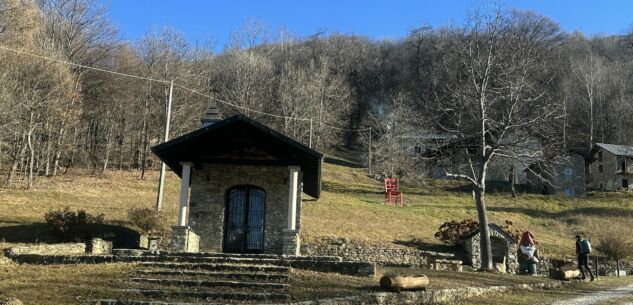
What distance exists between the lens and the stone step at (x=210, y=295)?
31.7 ft

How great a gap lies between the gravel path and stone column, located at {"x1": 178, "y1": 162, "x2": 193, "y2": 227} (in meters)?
10.8

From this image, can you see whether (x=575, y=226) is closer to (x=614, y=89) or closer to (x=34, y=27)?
(x=614, y=89)

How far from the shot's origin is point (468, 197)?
145ft

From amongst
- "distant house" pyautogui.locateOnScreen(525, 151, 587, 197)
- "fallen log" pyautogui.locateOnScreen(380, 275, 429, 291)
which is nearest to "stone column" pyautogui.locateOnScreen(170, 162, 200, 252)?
"fallen log" pyautogui.locateOnScreen(380, 275, 429, 291)

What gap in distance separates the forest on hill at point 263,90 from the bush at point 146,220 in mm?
8984

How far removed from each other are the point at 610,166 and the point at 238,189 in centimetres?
5093

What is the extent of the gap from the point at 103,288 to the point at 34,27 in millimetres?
28369

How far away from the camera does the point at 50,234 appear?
19.7 metres

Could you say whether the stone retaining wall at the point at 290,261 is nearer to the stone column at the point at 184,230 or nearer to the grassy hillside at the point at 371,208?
the stone column at the point at 184,230

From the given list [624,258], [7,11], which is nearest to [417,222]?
[624,258]

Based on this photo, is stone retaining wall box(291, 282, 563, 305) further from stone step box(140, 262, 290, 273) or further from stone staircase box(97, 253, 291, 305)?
stone step box(140, 262, 290, 273)

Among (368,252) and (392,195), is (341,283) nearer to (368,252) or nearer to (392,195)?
(368,252)

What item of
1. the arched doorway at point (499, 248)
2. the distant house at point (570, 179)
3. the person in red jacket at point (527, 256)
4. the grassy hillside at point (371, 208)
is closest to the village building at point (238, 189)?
the grassy hillside at point (371, 208)

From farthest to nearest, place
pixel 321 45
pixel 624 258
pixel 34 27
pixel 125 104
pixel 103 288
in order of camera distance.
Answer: pixel 321 45, pixel 125 104, pixel 34 27, pixel 624 258, pixel 103 288
